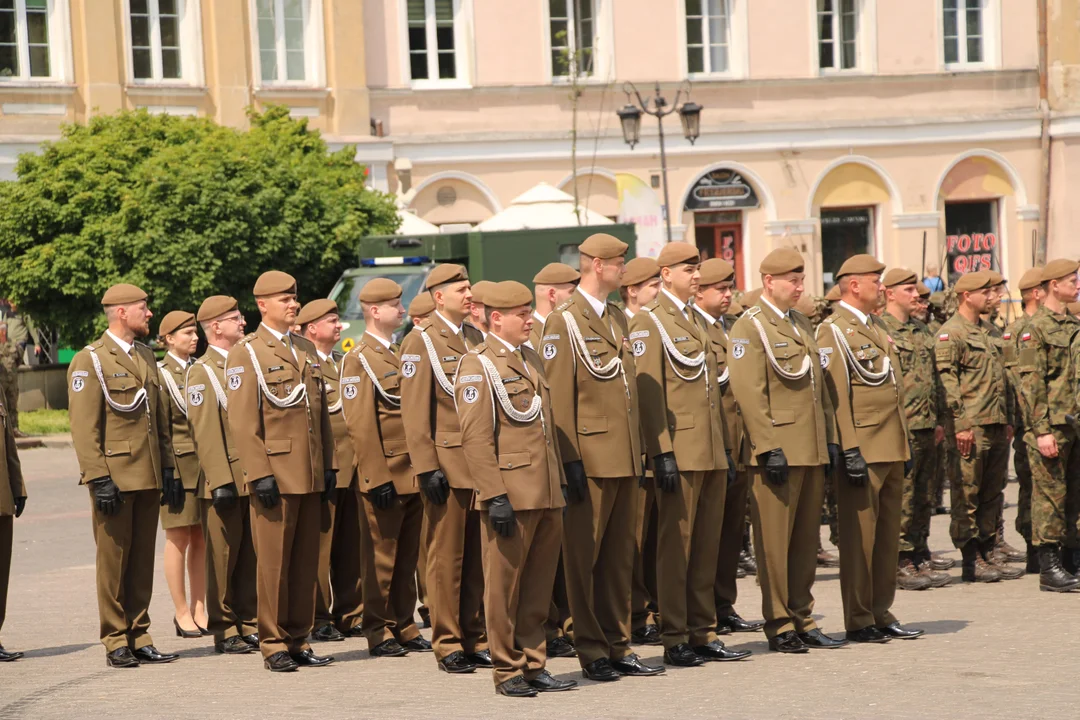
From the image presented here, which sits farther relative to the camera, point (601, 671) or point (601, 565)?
point (601, 565)

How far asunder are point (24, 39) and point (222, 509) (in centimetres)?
2225

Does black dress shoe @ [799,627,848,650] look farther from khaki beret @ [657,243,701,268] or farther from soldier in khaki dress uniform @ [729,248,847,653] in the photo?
khaki beret @ [657,243,701,268]

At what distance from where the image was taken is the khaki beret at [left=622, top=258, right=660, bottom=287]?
1023 centimetres

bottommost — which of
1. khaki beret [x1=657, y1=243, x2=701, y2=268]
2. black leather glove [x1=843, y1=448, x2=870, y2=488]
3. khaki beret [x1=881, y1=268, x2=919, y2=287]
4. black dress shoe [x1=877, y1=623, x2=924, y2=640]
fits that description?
black dress shoe [x1=877, y1=623, x2=924, y2=640]

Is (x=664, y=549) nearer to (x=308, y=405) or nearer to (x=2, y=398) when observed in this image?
(x=308, y=405)

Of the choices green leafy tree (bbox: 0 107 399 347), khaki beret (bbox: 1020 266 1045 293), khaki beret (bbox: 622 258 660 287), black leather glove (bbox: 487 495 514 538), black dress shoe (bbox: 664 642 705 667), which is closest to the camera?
black leather glove (bbox: 487 495 514 538)

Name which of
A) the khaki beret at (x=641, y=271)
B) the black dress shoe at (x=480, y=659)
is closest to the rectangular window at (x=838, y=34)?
the khaki beret at (x=641, y=271)

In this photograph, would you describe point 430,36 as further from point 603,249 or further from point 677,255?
point 603,249

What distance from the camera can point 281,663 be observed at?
9586 millimetres

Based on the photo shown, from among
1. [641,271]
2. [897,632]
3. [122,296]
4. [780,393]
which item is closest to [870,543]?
[897,632]

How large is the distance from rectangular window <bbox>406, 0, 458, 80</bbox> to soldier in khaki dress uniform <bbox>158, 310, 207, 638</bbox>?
23.1m

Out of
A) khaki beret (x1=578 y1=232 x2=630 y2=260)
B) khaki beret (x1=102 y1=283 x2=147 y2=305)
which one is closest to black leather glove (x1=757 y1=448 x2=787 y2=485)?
khaki beret (x1=578 y1=232 x2=630 y2=260)

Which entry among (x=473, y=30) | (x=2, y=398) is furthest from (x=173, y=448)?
(x=473, y=30)

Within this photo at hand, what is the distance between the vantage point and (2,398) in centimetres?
1079
